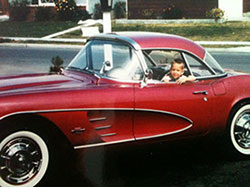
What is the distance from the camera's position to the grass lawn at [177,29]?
22000mm

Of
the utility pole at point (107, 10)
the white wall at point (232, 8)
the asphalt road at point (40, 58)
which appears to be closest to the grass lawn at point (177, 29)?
the white wall at point (232, 8)

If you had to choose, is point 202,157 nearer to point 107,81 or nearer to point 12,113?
point 107,81

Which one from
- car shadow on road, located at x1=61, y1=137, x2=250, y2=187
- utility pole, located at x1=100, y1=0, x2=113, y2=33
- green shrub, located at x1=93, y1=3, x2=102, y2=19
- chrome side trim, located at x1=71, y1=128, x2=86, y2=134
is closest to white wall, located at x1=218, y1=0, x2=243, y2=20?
green shrub, located at x1=93, y1=3, x2=102, y2=19

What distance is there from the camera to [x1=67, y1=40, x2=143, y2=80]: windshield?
4.65 meters

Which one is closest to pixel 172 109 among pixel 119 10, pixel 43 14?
pixel 119 10

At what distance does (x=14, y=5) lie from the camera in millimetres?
30562

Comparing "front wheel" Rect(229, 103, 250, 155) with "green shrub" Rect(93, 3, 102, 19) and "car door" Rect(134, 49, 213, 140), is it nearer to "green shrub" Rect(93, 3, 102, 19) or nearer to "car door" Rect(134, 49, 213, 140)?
"car door" Rect(134, 49, 213, 140)

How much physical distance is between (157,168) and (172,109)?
632 millimetres

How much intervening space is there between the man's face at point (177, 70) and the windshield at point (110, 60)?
1.51 ft

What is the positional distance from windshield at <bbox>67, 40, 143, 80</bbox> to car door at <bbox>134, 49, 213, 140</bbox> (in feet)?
0.71

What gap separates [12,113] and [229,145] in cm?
245

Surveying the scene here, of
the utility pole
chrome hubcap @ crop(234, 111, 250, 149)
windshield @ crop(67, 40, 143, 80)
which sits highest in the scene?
the utility pole

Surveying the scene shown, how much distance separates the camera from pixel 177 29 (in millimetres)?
23719

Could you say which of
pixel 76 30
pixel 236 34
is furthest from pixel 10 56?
pixel 236 34
